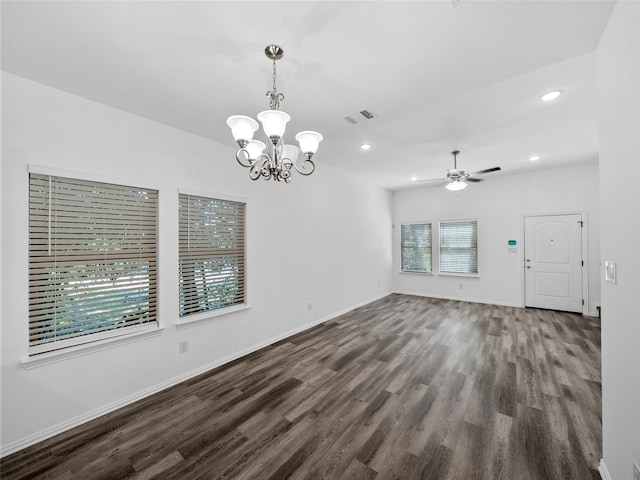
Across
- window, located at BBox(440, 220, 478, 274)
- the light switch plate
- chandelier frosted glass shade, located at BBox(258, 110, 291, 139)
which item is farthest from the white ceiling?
window, located at BBox(440, 220, 478, 274)

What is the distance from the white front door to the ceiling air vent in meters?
4.84

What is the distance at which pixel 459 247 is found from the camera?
6406 mm

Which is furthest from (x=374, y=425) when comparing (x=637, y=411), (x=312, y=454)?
(x=637, y=411)

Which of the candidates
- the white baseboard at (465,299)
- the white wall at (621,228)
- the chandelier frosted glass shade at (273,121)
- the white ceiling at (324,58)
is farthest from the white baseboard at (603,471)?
the white baseboard at (465,299)

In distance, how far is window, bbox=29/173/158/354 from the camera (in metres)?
2.10

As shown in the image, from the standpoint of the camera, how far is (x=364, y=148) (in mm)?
3988

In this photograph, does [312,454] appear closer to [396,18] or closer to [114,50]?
[396,18]

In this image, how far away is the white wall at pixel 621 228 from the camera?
1.23m

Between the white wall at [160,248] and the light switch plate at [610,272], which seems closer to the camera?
the light switch plate at [610,272]

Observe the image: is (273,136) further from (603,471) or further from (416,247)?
(416,247)

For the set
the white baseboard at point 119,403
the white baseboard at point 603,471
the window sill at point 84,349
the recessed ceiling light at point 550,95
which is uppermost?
the recessed ceiling light at point 550,95

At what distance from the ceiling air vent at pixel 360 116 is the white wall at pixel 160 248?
142 centimetres

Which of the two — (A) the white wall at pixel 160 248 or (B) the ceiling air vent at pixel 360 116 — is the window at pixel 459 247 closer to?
(A) the white wall at pixel 160 248

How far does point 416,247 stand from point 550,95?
482 centimetres
